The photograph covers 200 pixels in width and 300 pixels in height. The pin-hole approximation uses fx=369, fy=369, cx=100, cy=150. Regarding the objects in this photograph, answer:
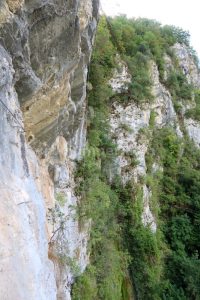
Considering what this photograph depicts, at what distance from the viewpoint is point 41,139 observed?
887 cm

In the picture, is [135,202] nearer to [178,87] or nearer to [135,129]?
[135,129]

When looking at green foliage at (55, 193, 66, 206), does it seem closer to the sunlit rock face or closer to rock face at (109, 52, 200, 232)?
rock face at (109, 52, 200, 232)

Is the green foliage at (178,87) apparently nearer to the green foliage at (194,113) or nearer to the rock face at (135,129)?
the green foliage at (194,113)

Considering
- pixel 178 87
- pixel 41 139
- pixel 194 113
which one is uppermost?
pixel 178 87

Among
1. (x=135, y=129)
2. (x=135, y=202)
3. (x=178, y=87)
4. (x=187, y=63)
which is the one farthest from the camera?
(x=187, y=63)

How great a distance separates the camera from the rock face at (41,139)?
17.8 ft

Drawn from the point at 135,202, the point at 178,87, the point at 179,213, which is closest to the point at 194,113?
the point at 178,87

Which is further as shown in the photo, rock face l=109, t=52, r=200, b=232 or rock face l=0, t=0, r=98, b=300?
rock face l=109, t=52, r=200, b=232

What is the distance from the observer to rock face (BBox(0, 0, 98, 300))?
543 cm

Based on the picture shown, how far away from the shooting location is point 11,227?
5254 mm

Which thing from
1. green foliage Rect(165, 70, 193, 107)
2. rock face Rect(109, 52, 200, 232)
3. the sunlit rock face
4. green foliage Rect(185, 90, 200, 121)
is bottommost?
rock face Rect(109, 52, 200, 232)

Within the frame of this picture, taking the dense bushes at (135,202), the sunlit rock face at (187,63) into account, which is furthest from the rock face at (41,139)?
the sunlit rock face at (187,63)

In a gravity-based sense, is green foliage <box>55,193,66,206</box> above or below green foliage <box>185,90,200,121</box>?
below

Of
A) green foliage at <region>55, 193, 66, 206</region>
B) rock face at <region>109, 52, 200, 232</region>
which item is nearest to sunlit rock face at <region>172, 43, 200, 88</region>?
rock face at <region>109, 52, 200, 232</region>
